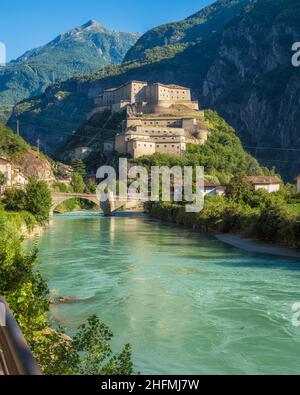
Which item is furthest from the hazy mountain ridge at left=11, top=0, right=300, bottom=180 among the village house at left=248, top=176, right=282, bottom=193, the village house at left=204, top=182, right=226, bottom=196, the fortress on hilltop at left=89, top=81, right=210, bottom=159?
the village house at left=204, top=182, right=226, bottom=196

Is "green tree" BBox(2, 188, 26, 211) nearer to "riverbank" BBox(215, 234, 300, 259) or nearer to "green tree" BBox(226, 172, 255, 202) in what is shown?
"riverbank" BBox(215, 234, 300, 259)

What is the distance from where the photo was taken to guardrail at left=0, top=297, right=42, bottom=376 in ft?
10.1

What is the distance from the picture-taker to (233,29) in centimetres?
16688

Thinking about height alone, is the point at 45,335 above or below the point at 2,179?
below

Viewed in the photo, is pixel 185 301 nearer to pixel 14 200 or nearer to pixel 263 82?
pixel 14 200

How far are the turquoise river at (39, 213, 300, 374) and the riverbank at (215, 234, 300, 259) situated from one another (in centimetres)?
126

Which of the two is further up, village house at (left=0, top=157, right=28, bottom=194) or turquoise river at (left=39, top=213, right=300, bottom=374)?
village house at (left=0, top=157, right=28, bottom=194)

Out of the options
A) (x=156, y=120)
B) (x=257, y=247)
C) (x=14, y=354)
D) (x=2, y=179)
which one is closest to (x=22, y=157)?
(x=2, y=179)

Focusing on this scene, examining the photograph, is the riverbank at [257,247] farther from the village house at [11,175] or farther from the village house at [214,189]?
the village house at [11,175]

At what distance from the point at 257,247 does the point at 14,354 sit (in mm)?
34413

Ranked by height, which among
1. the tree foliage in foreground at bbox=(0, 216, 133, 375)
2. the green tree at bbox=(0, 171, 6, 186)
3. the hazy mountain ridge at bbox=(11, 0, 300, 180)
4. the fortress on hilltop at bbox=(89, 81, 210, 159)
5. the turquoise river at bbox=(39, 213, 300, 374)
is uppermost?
the hazy mountain ridge at bbox=(11, 0, 300, 180)

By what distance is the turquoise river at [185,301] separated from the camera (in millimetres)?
13758

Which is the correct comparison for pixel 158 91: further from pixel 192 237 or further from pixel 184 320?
pixel 184 320

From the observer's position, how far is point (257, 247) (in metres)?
36.6
